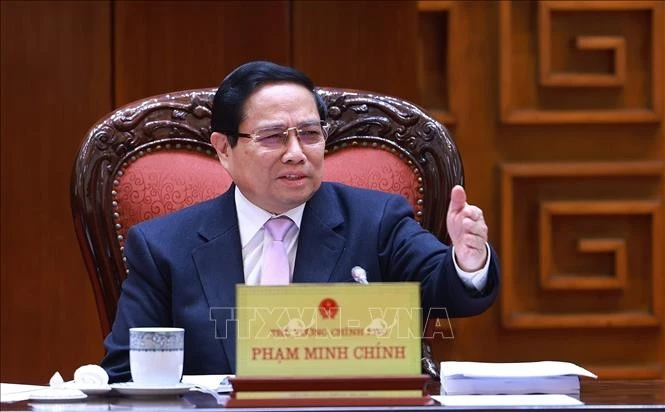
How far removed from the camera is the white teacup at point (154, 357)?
1.99 meters

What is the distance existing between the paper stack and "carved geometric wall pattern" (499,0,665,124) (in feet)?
8.30

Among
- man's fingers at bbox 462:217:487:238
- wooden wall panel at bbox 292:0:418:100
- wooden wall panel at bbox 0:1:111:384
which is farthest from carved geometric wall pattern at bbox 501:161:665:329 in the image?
man's fingers at bbox 462:217:487:238

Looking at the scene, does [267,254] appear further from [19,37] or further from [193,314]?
[19,37]

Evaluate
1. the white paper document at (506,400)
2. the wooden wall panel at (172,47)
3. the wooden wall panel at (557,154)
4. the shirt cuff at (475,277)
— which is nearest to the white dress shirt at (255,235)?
the shirt cuff at (475,277)

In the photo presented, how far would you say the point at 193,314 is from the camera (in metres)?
2.60

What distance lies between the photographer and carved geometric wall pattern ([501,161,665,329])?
4.46 metres

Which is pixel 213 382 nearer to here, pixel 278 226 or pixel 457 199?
pixel 457 199

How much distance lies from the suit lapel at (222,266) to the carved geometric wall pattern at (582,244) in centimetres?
192

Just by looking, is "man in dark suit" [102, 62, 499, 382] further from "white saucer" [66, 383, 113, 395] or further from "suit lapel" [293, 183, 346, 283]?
"white saucer" [66, 383, 113, 395]

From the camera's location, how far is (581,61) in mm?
4516

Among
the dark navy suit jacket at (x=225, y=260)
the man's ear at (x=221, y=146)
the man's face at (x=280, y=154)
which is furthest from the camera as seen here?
the man's ear at (x=221, y=146)

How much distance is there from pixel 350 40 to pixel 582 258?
113cm

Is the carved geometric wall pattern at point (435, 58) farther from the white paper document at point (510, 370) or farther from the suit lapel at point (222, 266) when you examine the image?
the white paper document at point (510, 370)

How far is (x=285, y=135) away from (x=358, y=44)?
157 cm
